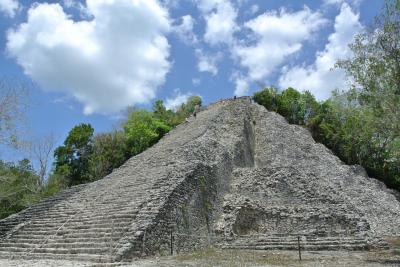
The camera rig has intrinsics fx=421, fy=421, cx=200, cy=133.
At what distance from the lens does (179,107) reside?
5059 centimetres

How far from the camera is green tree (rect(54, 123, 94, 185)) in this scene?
3613 cm

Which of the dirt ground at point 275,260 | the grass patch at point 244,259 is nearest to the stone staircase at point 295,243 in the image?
the dirt ground at point 275,260

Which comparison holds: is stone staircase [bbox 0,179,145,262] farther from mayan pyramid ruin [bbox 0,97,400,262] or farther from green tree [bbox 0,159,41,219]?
green tree [bbox 0,159,41,219]

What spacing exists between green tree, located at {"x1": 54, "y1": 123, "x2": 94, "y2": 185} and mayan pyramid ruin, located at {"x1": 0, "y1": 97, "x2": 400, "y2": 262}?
15648 millimetres

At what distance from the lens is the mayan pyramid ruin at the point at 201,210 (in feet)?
44.9

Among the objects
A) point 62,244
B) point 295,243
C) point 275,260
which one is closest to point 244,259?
point 275,260

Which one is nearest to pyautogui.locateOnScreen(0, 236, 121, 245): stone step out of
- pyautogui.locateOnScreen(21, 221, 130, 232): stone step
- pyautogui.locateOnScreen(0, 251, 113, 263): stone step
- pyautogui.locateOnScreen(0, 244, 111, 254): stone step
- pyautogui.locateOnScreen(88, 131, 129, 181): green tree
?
pyautogui.locateOnScreen(0, 244, 111, 254): stone step

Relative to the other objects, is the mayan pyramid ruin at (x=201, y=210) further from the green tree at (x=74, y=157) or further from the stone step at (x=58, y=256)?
the green tree at (x=74, y=157)

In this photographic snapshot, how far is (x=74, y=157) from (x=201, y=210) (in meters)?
23.7

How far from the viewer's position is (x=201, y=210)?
16.2 m

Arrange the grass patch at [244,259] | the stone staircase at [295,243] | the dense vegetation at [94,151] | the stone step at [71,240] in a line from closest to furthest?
1. the grass patch at [244,259]
2. the stone step at [71,240]
3. the stone staircase at [295,243]
4. the dense vegetation at [94,151]

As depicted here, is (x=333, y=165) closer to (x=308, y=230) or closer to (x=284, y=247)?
(x=308, y=230)

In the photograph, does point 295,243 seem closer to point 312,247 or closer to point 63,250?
point 312,247

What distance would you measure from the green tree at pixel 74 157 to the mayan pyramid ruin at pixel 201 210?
1565 centimetres
